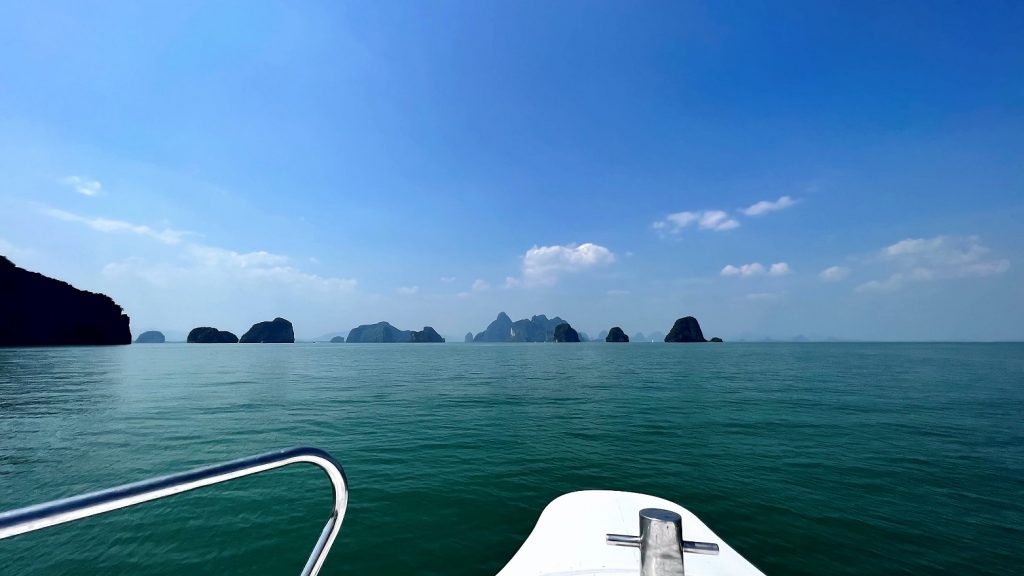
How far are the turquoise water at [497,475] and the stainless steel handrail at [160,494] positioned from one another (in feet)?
19.5

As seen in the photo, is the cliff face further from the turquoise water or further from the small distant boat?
the small distant boat

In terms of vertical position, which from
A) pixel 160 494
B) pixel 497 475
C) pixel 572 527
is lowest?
pixel 497 475

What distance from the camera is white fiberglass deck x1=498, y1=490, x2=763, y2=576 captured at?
17.2 feet

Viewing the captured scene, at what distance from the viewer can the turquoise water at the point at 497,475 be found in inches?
323

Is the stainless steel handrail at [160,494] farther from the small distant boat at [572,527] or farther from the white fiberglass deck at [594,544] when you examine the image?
the white fiberglass deck at [594,544]

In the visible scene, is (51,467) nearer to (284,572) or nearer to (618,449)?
(284,572)

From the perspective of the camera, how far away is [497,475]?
1226cm

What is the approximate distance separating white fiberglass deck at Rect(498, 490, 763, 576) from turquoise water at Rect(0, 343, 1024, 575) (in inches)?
85.6

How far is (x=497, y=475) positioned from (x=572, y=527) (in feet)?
20.8

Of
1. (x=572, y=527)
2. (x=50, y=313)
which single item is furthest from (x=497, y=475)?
(x=50, y=313)

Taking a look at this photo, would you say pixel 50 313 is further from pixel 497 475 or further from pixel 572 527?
pixel 572 527

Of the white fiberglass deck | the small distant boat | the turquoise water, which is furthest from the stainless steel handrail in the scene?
the turquoise water

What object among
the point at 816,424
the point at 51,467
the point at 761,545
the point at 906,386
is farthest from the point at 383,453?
the point at 906,386

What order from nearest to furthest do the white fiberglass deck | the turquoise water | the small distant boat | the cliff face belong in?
the small distant boat
the white fiberglass deck
the turquoise water
the cliff face
